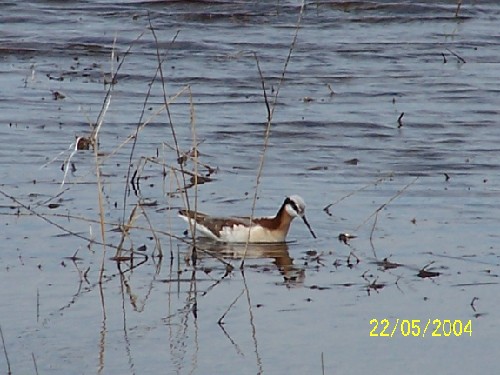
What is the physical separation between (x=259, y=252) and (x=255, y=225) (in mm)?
238

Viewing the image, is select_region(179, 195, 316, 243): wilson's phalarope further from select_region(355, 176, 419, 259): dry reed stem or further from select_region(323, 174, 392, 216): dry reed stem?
select_region(323, 174, 392, 216): dry reed stem

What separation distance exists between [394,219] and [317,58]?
309 inches

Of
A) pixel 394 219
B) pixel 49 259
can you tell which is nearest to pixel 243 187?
pixel 394 219

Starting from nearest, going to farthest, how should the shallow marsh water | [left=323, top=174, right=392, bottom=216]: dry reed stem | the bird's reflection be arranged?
the shallow marsh water → the bird's reflection → [left=323, top=174, right=392, bottom=216]: dry reed stem

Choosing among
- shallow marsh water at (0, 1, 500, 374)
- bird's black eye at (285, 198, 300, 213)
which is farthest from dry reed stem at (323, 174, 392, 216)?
bird's black eye at (285, 198, 300, 213)

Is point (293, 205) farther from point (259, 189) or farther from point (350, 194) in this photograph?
point (259, 189)

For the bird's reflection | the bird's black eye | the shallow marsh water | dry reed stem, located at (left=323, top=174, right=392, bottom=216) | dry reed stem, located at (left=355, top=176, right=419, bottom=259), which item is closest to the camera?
the shallow marsh water

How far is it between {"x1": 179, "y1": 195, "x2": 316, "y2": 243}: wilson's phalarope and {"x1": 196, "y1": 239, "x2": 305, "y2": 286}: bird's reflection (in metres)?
0.04

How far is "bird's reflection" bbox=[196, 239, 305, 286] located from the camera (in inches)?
354

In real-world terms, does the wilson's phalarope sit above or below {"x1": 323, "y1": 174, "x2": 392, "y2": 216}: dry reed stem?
above

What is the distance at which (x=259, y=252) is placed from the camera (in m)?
9.59

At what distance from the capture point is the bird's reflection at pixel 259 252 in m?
8.99

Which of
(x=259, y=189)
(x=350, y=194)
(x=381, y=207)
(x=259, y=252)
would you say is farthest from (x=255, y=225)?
(x=259, y=189)

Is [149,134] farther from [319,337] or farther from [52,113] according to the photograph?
[319,337]
